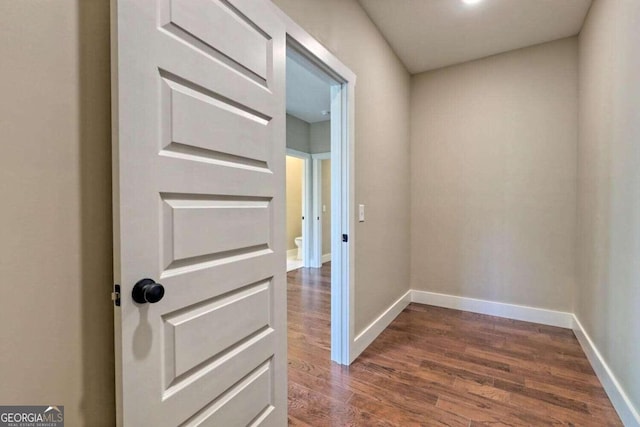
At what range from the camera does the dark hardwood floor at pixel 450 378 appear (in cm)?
158

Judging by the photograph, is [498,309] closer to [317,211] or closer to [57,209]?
[317,211]

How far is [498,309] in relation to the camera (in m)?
2.95

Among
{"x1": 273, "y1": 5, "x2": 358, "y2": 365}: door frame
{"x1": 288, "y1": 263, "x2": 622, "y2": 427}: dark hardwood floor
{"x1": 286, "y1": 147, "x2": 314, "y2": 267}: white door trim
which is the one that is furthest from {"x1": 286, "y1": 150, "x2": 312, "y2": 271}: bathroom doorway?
{"x1": 273, "y1": 5, "x2": 358, "y2": 365}: door frame

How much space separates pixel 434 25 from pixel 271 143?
2046 mm

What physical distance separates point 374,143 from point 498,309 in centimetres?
214

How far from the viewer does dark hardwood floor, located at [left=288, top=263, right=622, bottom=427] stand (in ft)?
5.18

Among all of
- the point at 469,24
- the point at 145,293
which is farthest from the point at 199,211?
the point at 469,24

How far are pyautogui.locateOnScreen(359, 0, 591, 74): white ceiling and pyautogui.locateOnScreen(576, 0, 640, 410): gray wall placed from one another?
234mm

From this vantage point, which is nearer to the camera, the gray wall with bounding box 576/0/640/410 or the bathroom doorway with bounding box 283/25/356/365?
the gray wall with bounding box 576/0/640/410

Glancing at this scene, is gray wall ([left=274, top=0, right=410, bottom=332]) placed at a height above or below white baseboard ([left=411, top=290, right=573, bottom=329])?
above

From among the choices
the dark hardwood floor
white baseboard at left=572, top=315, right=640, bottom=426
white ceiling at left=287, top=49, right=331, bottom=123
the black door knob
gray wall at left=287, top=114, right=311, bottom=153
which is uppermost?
white ceiling at left=287, top=49, right=331, bottom=123

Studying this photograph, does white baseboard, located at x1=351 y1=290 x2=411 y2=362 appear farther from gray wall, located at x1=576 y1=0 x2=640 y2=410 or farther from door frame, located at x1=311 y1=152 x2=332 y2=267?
door frame, located at x1=311 y1=152 x2=332 y2=267

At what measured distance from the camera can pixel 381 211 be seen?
263cm

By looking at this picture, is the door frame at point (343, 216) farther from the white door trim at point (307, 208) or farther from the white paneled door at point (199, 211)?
the white door trim at point (307, 208)
